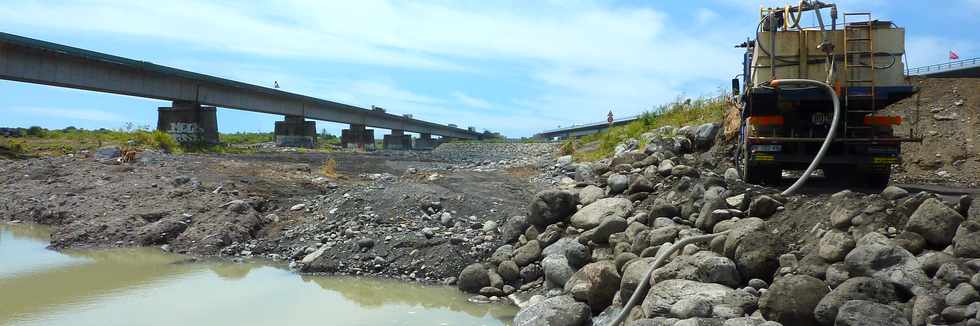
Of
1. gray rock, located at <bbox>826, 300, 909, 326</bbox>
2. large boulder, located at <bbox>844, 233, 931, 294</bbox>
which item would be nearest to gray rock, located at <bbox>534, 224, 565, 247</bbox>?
large boulder, located at <bbox>844, 233, 931, 294</bbox>

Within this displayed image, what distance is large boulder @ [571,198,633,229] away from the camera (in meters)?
9.66

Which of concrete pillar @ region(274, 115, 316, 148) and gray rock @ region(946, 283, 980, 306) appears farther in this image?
→ concrete pillar @ region(274, 115, 316, 148)

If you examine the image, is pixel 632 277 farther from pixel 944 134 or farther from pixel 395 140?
pixel 395 140

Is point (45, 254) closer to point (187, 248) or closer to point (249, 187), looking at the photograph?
point (187, 248)

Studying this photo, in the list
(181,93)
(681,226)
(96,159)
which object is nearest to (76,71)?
(181,93)

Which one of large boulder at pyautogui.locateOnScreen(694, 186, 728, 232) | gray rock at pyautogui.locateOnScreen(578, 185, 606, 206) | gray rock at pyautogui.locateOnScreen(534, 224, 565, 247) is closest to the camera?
large boulder at pyautogui.locateOnScreen(694, 186, 728, 232)

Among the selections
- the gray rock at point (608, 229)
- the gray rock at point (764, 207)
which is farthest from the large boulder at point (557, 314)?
the gray rock at point (764, 207)

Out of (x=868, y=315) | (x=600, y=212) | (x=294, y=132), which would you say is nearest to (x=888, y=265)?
(x=868, y=315)

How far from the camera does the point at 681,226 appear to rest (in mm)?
8398

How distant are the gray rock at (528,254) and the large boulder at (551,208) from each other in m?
0.62

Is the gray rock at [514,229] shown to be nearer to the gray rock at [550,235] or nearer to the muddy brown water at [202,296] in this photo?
the gray rock at [550,235]

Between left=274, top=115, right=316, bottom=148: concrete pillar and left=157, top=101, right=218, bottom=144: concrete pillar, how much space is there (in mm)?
11124

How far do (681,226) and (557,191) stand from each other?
253 cm

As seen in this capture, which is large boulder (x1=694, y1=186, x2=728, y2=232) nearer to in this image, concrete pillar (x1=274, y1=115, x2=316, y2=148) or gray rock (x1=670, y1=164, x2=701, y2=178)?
gray rock (x1=670, y1=164, x2=701, y2=178)
